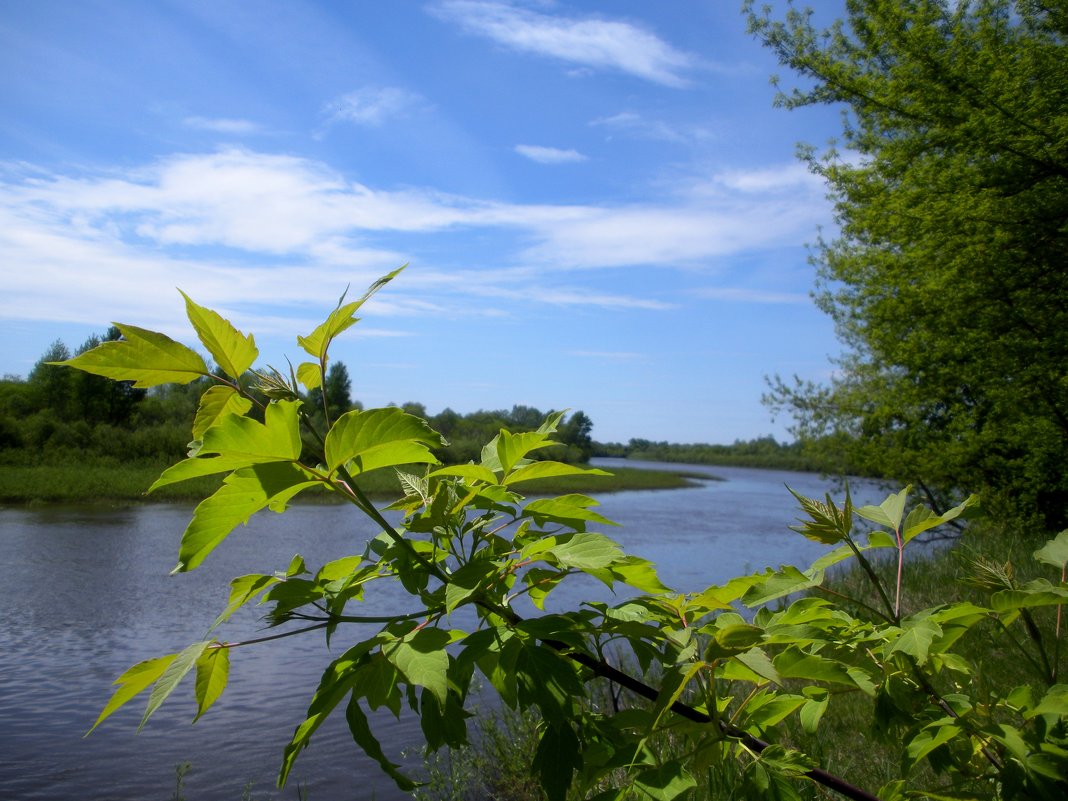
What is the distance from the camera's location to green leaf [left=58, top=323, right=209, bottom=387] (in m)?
0.77

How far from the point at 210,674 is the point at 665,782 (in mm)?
538

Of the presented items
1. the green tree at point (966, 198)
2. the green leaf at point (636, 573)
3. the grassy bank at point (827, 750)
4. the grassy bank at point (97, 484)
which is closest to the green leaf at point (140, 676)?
the green leaf at point (636, 573)

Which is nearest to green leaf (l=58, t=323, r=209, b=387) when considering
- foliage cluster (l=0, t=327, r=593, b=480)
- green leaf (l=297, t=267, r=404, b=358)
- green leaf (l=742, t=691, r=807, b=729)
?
green leaf (l=297, t=267, r=404, b=358)

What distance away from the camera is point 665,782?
74 cm

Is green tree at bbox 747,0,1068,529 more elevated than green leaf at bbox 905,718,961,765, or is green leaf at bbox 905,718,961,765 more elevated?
green tree at bbox 747,0,1068,529

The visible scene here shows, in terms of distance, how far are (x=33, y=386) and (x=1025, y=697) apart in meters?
29.3

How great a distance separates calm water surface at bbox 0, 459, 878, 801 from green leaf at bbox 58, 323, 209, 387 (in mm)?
530

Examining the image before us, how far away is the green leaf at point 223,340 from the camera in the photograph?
32.8 inches

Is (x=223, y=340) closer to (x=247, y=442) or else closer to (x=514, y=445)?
(x=247, y=442)

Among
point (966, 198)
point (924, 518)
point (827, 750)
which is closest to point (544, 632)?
point (924, 518)

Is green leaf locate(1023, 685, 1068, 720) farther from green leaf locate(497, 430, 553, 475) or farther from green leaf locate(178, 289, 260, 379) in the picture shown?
green leaf locate(178, 289, 260, 379)

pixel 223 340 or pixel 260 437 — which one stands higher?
pixel 223 340

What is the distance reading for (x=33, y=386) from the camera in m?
24.2

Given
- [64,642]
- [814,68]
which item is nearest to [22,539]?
[64,642]
